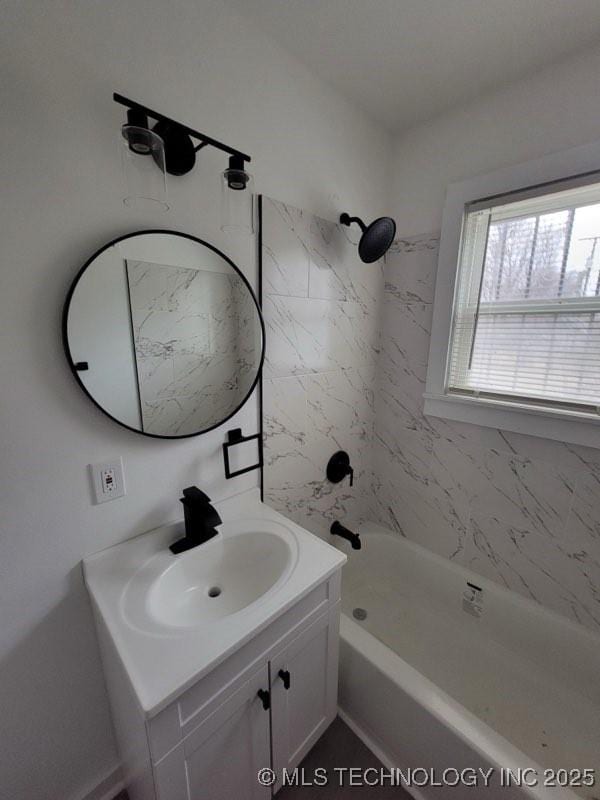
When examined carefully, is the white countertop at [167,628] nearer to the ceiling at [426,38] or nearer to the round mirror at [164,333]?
the round mirror at [164,333]

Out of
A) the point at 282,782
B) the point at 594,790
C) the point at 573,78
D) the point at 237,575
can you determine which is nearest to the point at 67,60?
the point at 237,575

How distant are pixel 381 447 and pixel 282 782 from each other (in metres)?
1.44

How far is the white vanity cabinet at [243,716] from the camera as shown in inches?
27.2

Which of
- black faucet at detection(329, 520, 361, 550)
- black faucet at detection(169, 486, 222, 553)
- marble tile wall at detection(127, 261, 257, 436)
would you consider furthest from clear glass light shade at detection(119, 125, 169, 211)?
black faucet at detection(329, 520, 361, 550)

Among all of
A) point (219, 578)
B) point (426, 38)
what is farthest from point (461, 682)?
point (426, 38)

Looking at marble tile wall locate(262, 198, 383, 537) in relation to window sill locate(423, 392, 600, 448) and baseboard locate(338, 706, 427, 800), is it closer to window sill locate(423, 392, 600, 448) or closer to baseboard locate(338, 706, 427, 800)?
window sill locate(423, 392, 600, 448)

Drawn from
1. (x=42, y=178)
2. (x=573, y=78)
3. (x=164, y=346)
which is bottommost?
(x=164, y=346)

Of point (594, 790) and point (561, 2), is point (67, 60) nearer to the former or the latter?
point (561, 2)

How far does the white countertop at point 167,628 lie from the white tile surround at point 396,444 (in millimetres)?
480

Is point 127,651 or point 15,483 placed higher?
point 15,483

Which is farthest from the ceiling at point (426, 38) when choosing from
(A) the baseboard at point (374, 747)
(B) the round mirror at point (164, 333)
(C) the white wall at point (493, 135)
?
(A) the baseboard at point (374, 747)

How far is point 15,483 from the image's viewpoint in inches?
32.1

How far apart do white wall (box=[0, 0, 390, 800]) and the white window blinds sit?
40.9 inches

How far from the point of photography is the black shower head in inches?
53.8
